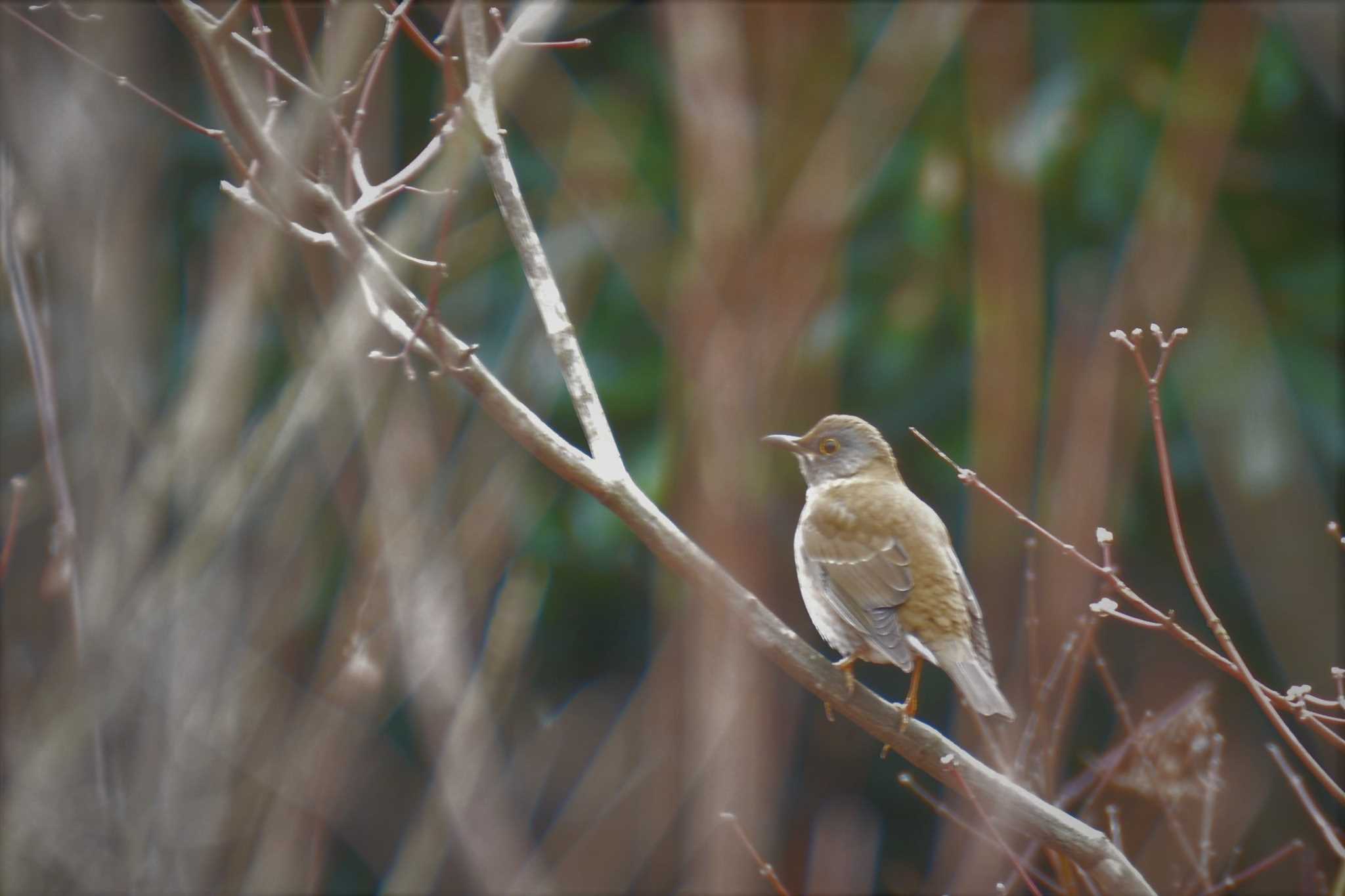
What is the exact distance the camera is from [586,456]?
2508mm

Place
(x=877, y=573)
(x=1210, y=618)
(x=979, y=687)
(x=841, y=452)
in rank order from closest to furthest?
(x=1210, y=618) → (x=979, y=687) → (x=877, y=573) → (x=841, y=452)

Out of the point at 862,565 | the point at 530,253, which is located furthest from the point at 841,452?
the point at 530,253

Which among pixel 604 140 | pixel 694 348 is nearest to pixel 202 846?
pixel 694 348

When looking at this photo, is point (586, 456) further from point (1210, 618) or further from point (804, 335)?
point (804, 335)

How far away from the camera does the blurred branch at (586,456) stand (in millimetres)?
2289

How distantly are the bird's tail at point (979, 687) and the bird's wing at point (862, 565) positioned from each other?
136mm

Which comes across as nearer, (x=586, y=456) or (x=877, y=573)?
(x=586, y=456)

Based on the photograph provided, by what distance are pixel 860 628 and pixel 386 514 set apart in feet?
5.01

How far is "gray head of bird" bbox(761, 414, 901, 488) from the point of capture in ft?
13.3

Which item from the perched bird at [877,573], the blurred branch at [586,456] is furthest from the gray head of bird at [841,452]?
the blurred branch at [586,456]

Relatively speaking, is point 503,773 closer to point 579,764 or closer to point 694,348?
point 579,764

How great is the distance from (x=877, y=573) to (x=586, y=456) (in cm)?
140

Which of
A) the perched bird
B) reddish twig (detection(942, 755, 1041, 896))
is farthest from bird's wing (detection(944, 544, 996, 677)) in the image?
reddish twig (detection(942, 755, 1041, 896))

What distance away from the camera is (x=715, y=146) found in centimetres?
438
